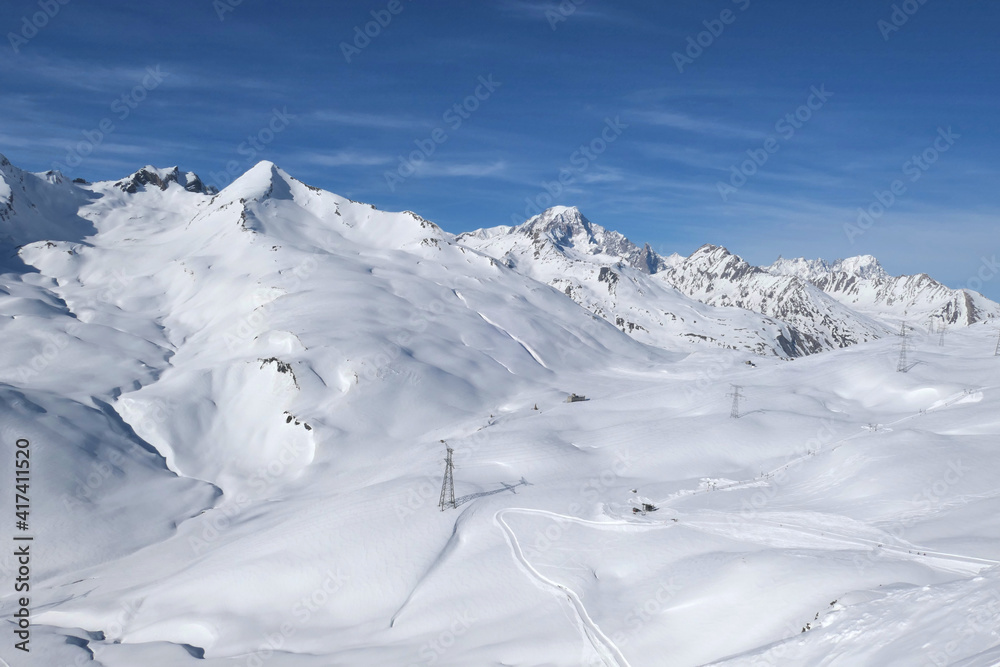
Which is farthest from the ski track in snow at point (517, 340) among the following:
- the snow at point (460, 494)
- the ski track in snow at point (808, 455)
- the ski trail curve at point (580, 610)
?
the ski trail curve at point (580, 610)

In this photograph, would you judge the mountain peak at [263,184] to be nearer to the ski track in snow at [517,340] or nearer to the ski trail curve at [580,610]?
the ski track in snow at [517,340]

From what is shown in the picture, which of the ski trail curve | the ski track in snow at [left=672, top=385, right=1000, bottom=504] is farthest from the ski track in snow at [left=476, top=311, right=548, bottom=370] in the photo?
the ski trail curve

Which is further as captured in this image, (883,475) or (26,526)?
(26,526)

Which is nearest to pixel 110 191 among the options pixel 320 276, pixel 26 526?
pixel 320 276

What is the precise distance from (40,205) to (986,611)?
209 meters

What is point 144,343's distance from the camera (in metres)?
92.8

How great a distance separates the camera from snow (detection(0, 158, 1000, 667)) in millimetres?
26375

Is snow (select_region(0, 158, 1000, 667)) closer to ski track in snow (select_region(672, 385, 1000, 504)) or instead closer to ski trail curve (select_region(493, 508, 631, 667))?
ski trail curve (select_region(493, 508, 631, 667))

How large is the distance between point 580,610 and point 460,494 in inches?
700

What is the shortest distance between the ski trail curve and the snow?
0.14m

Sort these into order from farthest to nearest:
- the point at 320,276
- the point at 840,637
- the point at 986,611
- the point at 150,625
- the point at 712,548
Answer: the point at 320,276 < the point at 150,625 < the point at 712,548 < the point at 840,637 < the point at 986,611

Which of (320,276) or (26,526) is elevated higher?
(320,276)

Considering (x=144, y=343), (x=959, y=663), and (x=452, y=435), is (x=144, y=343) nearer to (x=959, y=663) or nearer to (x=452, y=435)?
(x=452, y=435)

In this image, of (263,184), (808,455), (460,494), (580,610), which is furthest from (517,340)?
(263,184)
